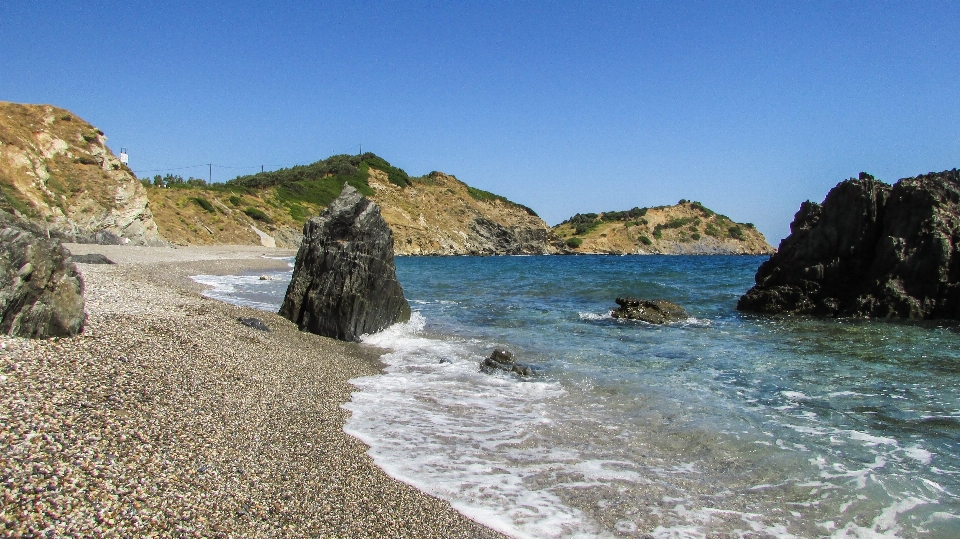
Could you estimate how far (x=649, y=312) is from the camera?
18.6m

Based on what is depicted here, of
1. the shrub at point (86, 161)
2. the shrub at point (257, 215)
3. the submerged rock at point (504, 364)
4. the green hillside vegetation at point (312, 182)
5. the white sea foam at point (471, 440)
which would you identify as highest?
the green hillside vegetation at point (312, 182)

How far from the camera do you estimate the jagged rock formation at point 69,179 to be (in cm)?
3575

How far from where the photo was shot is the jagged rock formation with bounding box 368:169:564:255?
92.3 m

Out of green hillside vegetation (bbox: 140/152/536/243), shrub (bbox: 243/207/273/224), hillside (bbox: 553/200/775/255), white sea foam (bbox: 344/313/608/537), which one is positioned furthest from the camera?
hillside (bbox: 553/200/775/255)

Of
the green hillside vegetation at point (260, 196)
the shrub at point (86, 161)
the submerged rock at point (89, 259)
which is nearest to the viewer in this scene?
the submerged rock at point (89, 259)

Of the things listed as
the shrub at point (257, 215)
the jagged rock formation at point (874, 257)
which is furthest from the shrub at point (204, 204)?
the jagged rock formation at point (874, 257)

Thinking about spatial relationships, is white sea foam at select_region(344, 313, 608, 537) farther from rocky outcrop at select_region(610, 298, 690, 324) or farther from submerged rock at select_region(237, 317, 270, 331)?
rocky outcrop at select_region(610, 298, 690, 324)

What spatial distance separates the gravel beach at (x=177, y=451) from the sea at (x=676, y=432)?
22.5 inches

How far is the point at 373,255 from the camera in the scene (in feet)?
44.8

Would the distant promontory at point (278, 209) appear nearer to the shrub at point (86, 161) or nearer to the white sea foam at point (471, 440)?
the shrub at point (86, 161)

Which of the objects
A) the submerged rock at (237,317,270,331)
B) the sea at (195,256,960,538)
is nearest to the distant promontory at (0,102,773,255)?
the submerged rock at (237,317,270,331)

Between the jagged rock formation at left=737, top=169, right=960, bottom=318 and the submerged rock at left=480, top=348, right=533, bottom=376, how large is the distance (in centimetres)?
1411

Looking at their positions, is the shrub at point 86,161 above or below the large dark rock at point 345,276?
above

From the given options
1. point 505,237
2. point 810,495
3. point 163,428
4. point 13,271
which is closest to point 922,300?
point 810,495
